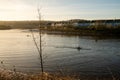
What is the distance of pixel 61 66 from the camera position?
21453 millimetres

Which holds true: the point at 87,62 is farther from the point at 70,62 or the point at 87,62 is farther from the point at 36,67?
the point at 36,67

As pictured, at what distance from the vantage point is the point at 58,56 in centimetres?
2664

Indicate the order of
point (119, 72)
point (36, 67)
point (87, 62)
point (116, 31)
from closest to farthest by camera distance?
point (119, 72)
point (36, 67)
point (87, 62)
point (116, 31)

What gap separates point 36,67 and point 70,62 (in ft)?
12.0

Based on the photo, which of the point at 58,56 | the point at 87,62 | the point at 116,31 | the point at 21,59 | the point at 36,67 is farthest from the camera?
the point at 116,31

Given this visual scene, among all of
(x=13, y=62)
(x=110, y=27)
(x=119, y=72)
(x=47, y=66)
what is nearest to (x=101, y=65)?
(x=119, y=72)

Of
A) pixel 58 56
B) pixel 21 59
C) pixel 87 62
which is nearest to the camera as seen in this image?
pixel 87 62

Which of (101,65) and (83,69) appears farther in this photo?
(101,65)

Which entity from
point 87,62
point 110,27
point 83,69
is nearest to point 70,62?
point 87,62

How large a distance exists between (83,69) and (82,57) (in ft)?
19.2

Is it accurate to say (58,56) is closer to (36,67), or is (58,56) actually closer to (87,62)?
(87,62)

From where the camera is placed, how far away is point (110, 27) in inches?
2386

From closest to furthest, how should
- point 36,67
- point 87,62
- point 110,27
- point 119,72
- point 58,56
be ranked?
1. point 119,72
2. point 36,67
3. point 87,62
4. point 58,56
5. point 110,27

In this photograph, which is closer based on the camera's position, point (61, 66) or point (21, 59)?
point (61, 66)
